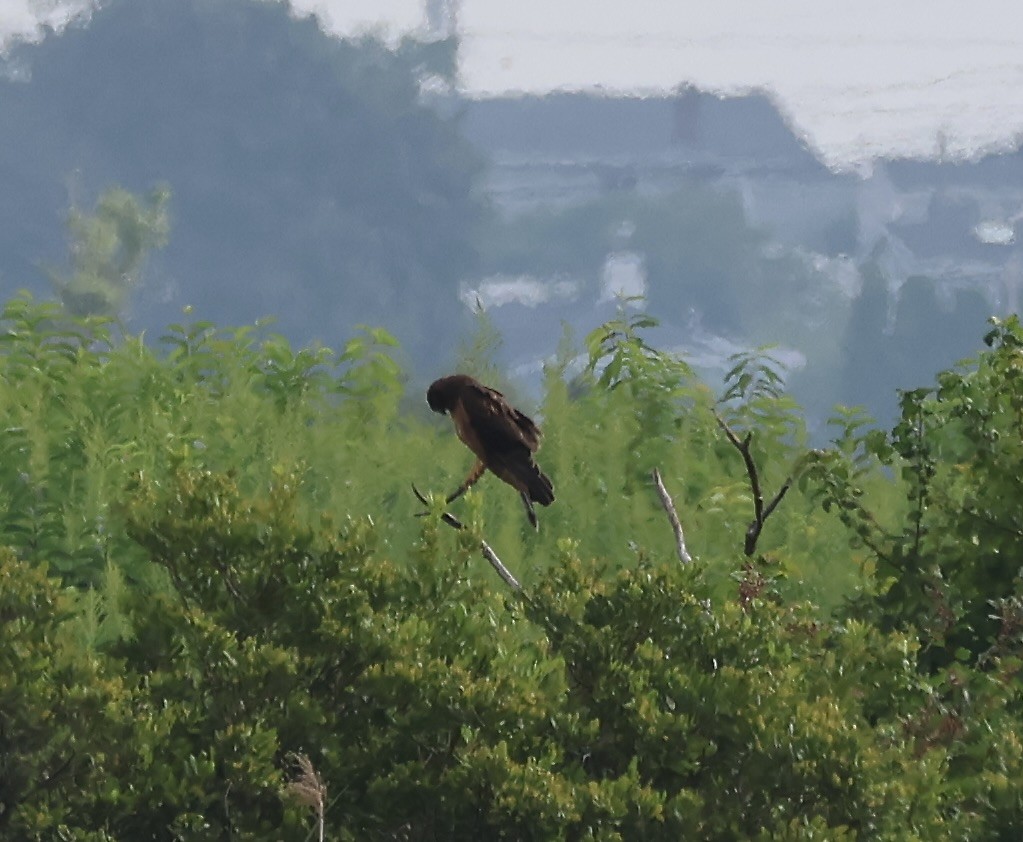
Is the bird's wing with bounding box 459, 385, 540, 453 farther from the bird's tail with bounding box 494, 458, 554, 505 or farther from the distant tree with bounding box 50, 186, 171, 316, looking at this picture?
the distant tree with bounding box 50, 186, 171, 316

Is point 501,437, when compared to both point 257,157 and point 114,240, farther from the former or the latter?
point 257,157

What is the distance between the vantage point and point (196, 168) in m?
72.5

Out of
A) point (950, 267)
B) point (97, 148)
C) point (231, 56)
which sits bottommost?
point (950, 267)

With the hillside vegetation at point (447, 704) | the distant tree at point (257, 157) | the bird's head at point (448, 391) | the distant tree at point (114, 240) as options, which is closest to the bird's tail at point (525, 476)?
the bird's head at point (448, 391)

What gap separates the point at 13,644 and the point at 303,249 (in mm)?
67349

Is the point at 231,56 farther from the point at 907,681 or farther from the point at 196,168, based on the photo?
the point at 907,681

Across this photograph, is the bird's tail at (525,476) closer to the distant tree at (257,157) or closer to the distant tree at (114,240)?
the distant tree at (114,240)

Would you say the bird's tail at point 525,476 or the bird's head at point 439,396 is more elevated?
the bird's head at point 439,396

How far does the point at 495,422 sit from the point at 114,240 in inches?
1709

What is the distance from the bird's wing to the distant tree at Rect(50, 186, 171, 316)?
130ft

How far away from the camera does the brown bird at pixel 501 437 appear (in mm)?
5074

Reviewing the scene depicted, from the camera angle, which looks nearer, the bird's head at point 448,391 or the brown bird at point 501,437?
the brown bird at point 501,437

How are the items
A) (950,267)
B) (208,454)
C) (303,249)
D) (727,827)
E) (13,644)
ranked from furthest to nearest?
(950,267)
(303,249)
(208,454)
(13,644)
(727,827)

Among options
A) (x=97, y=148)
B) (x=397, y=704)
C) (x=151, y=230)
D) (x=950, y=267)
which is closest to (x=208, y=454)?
(x=397, y=704)
